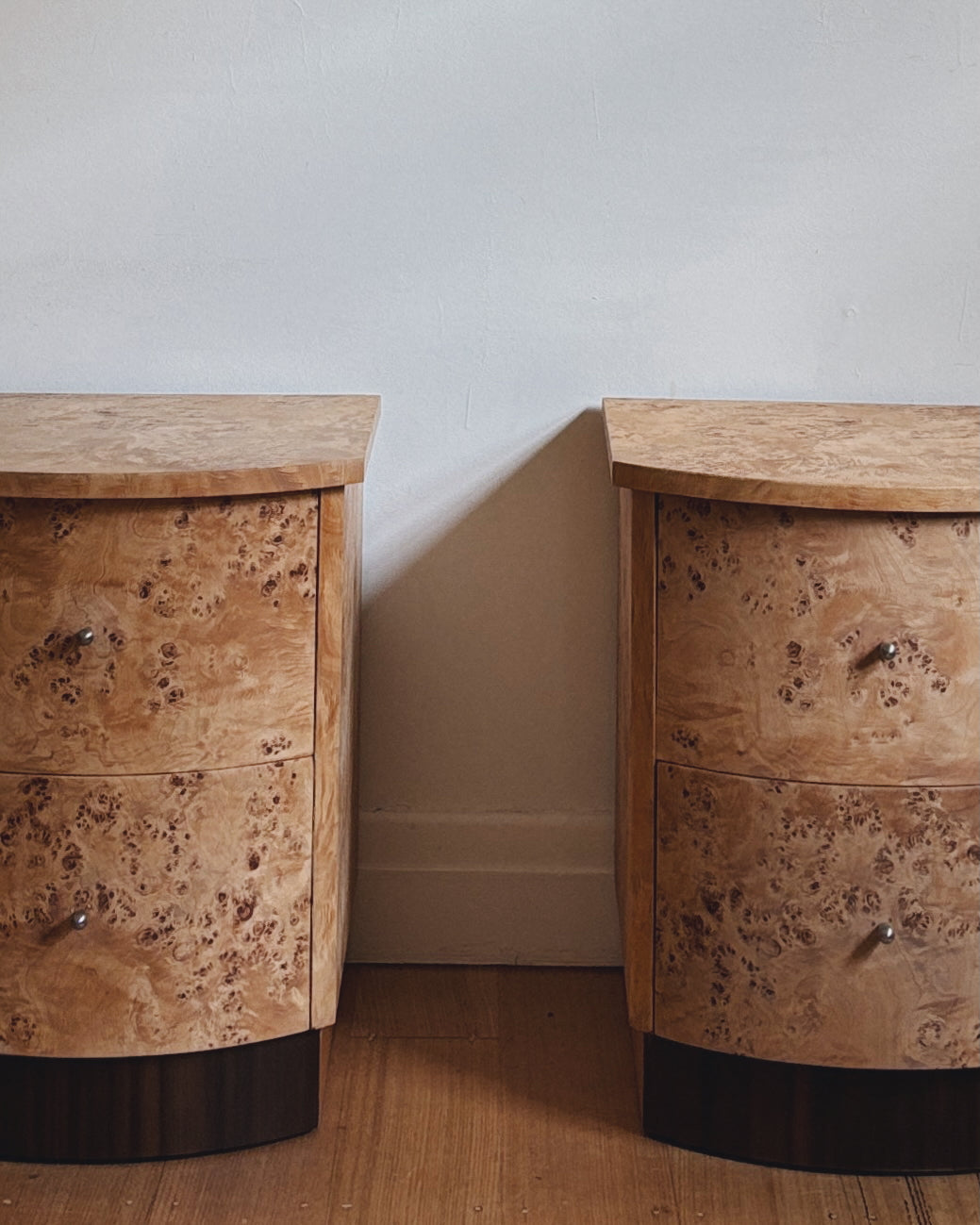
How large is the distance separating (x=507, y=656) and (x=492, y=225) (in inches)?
20.5

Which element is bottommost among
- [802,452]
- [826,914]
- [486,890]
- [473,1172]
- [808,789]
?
[473,1172]

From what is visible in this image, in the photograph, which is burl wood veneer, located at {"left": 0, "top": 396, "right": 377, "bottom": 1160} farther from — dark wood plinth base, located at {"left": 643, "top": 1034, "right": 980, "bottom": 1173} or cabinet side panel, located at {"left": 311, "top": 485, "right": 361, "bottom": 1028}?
dark wood plinth base, located at {"left": 643, "top": 1034, "right": 980, "bottom": 1173}

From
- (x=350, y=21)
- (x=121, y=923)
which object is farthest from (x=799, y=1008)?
(x=350, y=21)

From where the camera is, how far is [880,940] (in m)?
1.35

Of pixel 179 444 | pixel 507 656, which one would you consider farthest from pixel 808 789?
pixel 179 444

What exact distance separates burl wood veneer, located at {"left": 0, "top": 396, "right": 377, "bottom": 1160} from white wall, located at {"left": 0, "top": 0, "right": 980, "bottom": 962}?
32 cm

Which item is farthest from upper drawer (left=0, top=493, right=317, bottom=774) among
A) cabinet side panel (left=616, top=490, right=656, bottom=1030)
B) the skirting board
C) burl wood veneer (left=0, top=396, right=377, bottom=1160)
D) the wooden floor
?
the skirting board

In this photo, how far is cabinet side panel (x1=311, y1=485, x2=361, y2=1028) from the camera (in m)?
1.35

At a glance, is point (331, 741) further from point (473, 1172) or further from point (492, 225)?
point (492, 225)

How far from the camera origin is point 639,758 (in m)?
1.41

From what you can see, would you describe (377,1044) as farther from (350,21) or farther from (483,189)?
(350,21)

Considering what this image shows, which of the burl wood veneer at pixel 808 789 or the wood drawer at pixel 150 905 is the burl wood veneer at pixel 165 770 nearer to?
the wood drawer at pixel 150 905

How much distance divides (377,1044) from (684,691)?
1.99ft

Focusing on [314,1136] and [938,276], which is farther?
[938,276]
